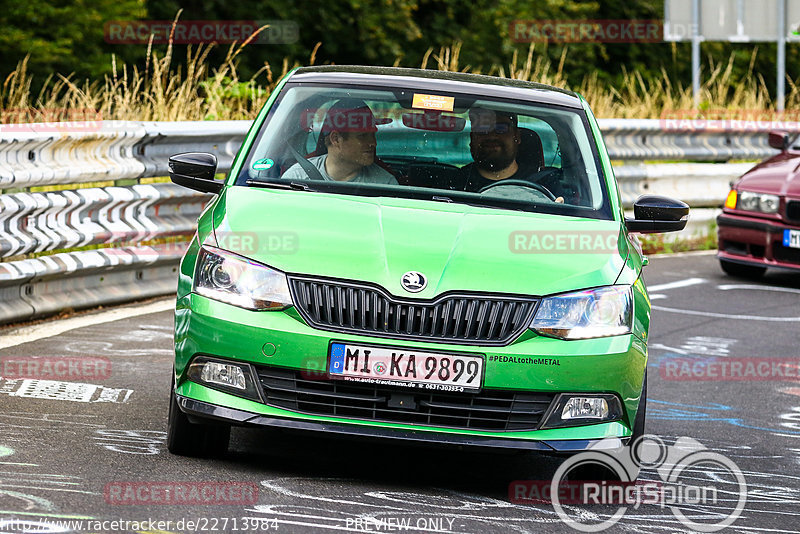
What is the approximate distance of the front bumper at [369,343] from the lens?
530cm

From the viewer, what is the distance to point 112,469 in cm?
545

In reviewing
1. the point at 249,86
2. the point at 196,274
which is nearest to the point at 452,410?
the point at 196,274

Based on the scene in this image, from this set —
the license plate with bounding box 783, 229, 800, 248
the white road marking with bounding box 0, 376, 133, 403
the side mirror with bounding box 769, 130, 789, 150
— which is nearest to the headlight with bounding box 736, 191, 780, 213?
the license plate with bounding box 783, 229, 800, 248

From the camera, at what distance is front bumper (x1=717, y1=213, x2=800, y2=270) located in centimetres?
1299

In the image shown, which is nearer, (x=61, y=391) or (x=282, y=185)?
(x=282, y=185)

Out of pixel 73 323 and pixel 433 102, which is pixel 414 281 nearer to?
pixel 433 102

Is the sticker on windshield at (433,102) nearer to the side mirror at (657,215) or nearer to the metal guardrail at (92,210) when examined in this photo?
the side mirror at (657,215)

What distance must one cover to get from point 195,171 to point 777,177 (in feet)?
25.9

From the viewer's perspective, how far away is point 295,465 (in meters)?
5.80

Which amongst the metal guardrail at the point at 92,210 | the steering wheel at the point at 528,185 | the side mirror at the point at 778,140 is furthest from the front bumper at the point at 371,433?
the side mirror at the point at 778,140

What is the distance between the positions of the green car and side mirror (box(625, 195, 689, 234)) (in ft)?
1.31

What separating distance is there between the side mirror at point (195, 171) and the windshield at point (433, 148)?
1.05ft

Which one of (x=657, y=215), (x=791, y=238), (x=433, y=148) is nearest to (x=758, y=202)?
(x=791, y=238)

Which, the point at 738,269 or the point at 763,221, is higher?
the point at 763,221
